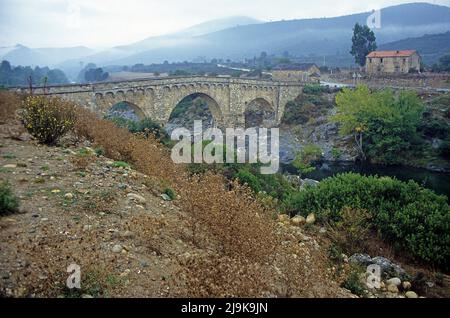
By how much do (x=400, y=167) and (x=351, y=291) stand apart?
2359 centimetres

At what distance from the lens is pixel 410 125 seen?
28656 mm

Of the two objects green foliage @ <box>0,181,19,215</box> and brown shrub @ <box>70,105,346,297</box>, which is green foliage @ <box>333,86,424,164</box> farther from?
green foliage @ <box>0,181,19,215</box>

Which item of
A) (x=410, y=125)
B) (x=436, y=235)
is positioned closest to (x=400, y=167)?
(x=410, y=125)

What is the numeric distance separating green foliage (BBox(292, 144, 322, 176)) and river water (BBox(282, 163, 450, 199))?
588 mm

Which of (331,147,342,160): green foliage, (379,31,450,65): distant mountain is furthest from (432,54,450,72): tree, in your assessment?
(379,31,450,65): distant mountain

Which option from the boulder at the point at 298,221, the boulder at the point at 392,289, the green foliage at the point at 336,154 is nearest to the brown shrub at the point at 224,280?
the boulder at the point at 392,289

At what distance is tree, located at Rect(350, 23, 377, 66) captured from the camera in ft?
175

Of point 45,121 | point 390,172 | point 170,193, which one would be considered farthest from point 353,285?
point 390,172

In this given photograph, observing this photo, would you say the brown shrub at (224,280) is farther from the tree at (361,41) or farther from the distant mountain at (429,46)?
the distant mountain at (429,46)

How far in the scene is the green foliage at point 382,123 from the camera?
28497 mm

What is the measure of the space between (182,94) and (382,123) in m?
14.8

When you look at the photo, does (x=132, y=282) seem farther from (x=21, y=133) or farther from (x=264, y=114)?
(x=264, y=114)

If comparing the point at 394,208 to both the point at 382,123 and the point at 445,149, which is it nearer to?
the point at 445,149

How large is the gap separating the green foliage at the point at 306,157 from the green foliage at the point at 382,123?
9.00 feet
